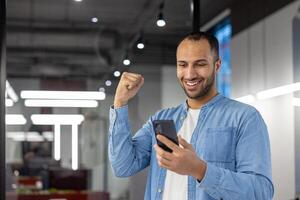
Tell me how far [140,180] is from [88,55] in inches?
43.9

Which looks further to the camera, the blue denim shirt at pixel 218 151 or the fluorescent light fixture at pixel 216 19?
the fluorescent light fixture at pixel 216 19

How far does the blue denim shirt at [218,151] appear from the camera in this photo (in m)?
1.54

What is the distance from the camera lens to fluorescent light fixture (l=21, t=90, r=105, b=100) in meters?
4.09

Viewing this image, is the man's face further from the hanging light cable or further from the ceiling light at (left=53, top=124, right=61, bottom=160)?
the hanging light cable

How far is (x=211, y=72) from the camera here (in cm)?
178

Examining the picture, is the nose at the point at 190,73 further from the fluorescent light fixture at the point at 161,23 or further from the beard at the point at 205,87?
the fluorescent light fixture at the point at 161,23

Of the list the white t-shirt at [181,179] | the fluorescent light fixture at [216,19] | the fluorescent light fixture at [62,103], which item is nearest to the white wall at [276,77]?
the fluorescent light fixture at [216,19]

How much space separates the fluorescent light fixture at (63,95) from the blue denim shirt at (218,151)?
7.21 feet

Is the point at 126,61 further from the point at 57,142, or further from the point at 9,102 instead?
the point at 9,102

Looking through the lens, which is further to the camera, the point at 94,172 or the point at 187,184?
the point at 94,172

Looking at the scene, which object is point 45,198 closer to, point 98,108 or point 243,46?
point 98,108

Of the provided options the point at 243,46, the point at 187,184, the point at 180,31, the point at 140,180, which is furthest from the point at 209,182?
the point at 243,46

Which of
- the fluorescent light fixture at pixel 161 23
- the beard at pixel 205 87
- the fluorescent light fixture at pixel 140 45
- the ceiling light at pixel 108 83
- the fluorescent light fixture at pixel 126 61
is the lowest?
the beard at pixel 205 87

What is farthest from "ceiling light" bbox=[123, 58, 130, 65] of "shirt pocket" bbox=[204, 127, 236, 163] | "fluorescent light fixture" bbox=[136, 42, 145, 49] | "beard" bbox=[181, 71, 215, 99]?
"shirt pocket" bbox=[204, 127, 236, 163]
